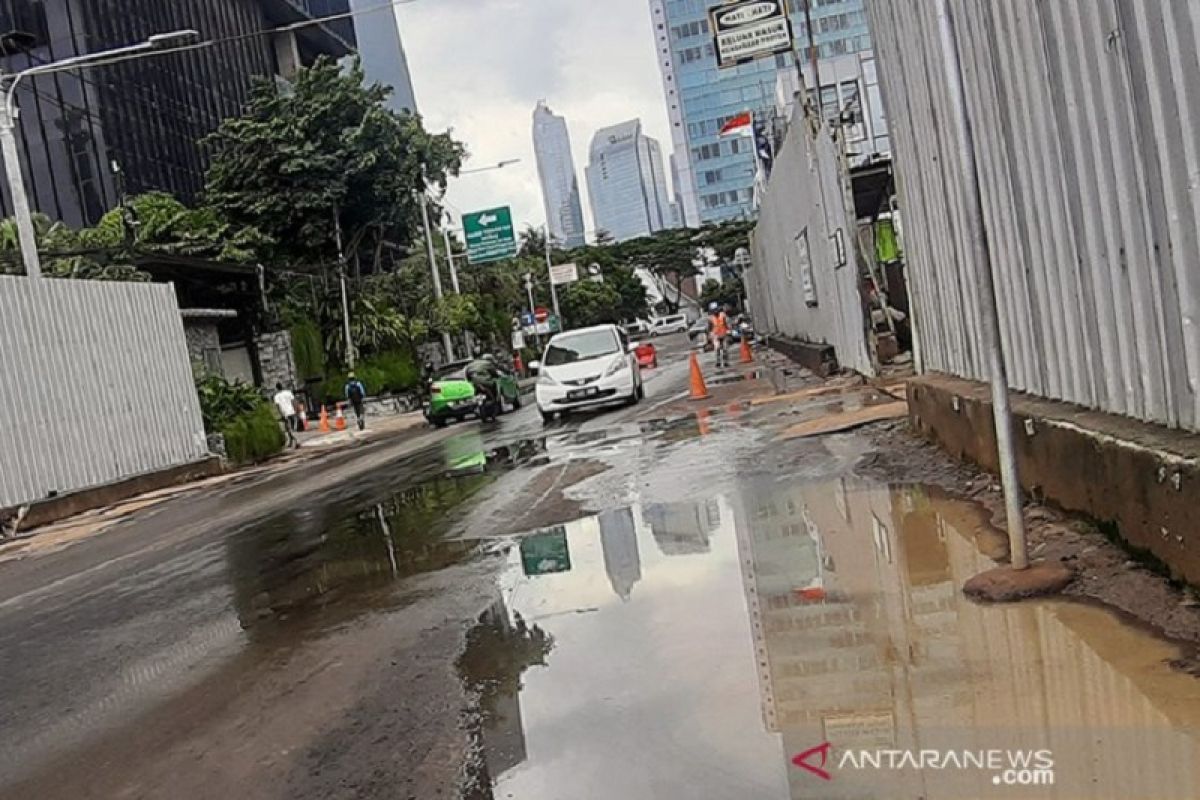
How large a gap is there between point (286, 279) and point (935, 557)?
34.4 meters

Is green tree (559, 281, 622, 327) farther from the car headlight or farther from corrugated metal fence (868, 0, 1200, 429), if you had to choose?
corrugated metal fence (868, 0, 1200, 429)

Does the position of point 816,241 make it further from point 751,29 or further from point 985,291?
point 985,291

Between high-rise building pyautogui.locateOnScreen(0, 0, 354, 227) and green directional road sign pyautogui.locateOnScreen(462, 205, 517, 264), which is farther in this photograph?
green directional road sign pyautogui.locateOnScreen(462, 205, 517, 264)

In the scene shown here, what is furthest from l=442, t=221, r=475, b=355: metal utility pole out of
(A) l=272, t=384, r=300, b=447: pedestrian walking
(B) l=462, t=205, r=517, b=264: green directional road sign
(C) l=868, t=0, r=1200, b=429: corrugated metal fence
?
(C) l=868, t=0, r=1200, b=429: corrugated metal fence

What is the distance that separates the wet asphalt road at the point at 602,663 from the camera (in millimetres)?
3625

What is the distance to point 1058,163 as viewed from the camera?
535 centimetres

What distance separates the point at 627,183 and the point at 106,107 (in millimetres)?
118345

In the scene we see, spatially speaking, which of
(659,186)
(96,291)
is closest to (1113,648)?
(96,291)

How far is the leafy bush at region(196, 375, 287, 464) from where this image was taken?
2400 centimetres

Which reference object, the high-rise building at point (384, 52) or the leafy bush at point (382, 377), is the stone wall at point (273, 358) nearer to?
the leafy bush at point (382, 377)

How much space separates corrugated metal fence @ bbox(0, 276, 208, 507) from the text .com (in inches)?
683

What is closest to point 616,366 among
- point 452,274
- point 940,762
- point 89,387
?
point 89,387

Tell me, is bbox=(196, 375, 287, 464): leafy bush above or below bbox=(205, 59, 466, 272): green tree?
below

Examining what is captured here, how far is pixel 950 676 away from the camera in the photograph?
13.4 ft
